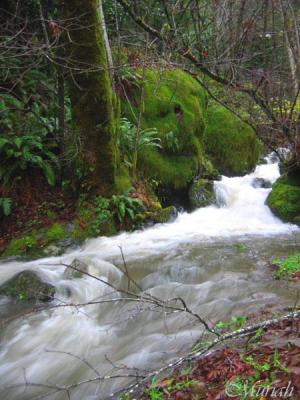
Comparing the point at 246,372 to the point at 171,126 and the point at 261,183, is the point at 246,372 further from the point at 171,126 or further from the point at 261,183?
the point at 261,183

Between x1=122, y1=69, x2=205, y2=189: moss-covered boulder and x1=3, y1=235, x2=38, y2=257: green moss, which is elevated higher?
x1=122, y1=69, x2=205, y2=189: moss-covered boulder

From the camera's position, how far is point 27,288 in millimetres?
4938

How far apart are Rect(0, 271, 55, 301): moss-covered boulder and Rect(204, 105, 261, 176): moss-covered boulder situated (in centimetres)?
816

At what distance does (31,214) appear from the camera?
24.9 ft

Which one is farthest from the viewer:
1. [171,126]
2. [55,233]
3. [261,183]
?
[261,183]

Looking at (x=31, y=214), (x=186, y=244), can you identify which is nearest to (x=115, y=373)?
(x=186, y=244)

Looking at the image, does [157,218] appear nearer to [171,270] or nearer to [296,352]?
[171,270]

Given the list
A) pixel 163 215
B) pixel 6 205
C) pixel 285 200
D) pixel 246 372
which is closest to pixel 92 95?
pixel 6 205

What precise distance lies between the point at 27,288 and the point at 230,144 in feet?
A: 29.0

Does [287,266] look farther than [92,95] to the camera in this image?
No

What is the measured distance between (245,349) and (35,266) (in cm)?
388

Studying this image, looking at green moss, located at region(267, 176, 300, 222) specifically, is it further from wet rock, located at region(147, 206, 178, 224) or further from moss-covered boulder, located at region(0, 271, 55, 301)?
moss-covered boulder, located at region(0, 271, 55, 301)

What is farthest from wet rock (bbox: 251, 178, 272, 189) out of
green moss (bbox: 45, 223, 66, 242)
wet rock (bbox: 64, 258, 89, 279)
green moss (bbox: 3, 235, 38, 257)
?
wet rock (bbox: 64, 258, 89, 279)

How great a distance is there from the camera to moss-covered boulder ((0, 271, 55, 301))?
4.83m
